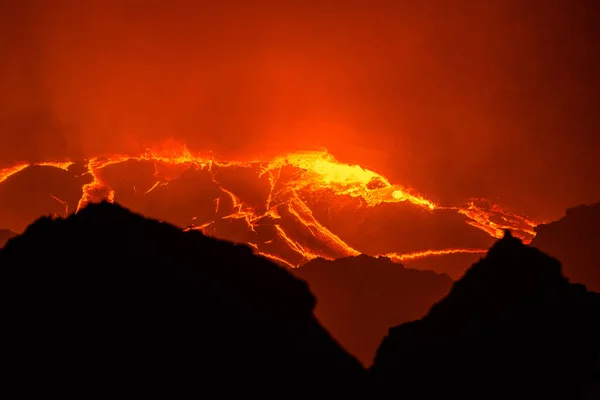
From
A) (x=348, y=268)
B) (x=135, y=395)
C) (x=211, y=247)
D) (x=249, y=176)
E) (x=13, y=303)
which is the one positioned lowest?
(x=135, y=395)

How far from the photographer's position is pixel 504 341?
1484 centimetres

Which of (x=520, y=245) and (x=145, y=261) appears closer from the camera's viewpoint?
(x=145, y=261)

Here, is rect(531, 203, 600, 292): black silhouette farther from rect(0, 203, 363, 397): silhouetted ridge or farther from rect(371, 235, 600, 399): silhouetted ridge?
rect(0, 203, 363, 397): silhouetted ridge

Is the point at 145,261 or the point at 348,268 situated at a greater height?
the point at 348,268

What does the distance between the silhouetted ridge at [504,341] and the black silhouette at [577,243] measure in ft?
38.7

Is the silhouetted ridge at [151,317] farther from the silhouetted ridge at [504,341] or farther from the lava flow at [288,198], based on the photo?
the lava flow at [288,198]

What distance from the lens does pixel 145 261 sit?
45.2ft

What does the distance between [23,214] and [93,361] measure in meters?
58.9

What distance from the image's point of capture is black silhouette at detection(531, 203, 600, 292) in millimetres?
26688

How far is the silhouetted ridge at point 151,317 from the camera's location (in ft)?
38.8

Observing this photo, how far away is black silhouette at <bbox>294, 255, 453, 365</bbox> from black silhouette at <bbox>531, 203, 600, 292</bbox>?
591 cm

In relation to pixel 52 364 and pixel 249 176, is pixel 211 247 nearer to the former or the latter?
pixel 52 364

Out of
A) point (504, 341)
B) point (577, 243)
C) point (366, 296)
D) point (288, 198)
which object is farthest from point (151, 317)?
point (288, 198)

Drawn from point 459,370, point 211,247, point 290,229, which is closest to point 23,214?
point 290,229
